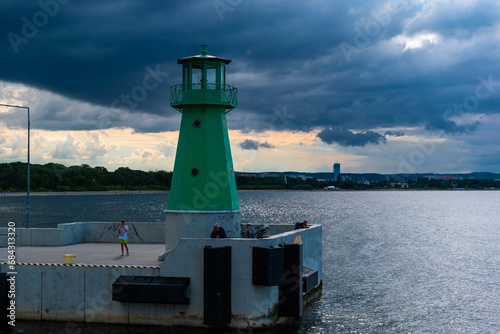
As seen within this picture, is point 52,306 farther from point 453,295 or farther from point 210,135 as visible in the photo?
point 453,295

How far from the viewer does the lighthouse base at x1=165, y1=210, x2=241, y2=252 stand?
22.8 m

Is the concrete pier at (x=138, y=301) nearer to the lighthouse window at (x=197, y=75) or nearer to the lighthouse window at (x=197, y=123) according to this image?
the lighthouse window at (x=197, y=123)

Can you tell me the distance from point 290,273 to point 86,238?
549 inches

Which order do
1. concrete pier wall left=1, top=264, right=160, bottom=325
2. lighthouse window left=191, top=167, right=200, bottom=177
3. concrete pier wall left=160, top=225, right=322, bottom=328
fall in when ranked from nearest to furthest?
concrete pier wall left=160, top=225, right=322, bottom=328, concrete pier wall left=1, top=264, right=160, bottom=325, lighthouse window left=191, top=167, right=200, bottom=177

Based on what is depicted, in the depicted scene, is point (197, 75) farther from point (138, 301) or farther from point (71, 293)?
point (71, 293)

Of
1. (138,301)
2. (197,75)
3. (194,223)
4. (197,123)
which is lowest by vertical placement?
(138,301)

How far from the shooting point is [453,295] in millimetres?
29656

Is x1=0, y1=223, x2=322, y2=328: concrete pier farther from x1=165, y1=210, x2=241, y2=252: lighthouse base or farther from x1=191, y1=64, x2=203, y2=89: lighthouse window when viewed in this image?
x1=191, y1=64, x2=203, y2=89: lighthouse window

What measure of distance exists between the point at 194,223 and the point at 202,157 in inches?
111

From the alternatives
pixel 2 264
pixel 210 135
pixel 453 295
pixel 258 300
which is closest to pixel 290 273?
pixel 258 300

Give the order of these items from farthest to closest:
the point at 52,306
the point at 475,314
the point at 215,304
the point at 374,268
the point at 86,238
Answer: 1. the point at 374,268
2. the point at 86,238
3. the point at 475,314
4. the point at 52,306
5. the point at 215,304

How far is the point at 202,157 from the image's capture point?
2344 centimetres

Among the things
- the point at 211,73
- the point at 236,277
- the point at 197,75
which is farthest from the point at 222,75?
the point at 236,277

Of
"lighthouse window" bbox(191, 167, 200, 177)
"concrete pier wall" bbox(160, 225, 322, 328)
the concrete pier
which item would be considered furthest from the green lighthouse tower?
"concrete pier wall" bbox(160, 225, 322, 328)
